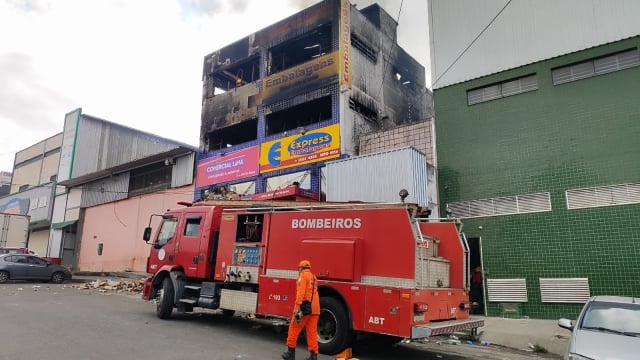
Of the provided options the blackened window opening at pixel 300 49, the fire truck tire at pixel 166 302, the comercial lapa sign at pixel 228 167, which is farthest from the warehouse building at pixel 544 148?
the comercial lapa sign at pixel 228 167

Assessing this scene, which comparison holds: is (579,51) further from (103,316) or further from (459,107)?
(103,316)

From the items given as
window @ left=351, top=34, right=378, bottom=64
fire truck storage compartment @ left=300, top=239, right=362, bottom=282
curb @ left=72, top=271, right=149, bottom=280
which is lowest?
curb @ left=72, top=271, right=149, bottom=280

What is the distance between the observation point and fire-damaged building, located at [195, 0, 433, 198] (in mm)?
19312

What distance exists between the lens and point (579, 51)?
12344 millimetres

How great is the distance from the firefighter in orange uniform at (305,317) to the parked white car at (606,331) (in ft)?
11.0

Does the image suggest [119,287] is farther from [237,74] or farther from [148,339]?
[237,74]

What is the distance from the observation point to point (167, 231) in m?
11.5

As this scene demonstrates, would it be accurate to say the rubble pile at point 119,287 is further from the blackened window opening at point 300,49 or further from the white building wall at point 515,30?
the white building wall at point 515,30

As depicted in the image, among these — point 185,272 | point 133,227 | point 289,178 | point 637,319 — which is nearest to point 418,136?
point 289,178

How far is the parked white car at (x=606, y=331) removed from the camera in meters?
4.88

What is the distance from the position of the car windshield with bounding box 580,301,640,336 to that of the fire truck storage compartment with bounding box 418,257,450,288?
87.5 inches

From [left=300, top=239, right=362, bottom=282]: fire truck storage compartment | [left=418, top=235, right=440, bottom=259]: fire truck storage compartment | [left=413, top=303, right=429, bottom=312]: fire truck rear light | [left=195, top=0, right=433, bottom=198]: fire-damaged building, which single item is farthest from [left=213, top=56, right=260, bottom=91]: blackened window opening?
[left=413, top=303, right=429, bottom=312]: fire truck rear light

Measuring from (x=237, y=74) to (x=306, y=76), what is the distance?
7.77m

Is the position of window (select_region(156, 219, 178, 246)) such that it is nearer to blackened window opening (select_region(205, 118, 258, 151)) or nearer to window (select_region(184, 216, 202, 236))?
window (select_region(184, 216, 202, 236))
